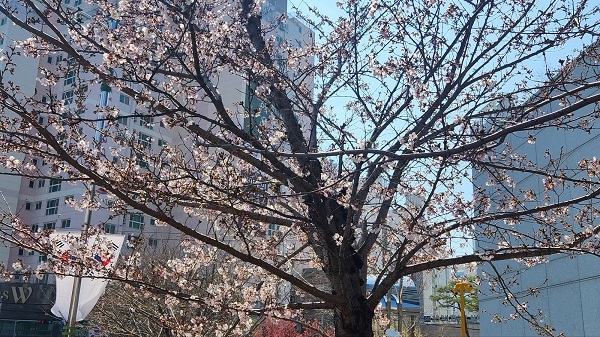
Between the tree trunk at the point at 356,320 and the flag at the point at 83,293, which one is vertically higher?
the flag at the point at 83,293

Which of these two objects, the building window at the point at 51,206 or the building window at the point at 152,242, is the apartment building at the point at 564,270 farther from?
the building window at the point at 51,206

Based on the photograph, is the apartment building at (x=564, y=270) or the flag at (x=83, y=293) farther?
the apartment building at (x=564, y=270)

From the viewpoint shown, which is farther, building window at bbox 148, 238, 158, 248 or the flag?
building window at bbox 148, 238, 158, 248

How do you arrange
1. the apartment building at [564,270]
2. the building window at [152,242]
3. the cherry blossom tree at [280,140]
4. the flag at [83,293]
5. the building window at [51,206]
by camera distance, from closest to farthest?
1. the cherry blossom tree at [280,140]
2. the flag at [83,293]
3. the apartment building at [564,270]
4. the building window at [152,242]
5. the building window at [51,206]

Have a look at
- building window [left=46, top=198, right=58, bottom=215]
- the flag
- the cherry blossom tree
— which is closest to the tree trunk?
the cherry blossom tree

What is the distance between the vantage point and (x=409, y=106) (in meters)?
5.14

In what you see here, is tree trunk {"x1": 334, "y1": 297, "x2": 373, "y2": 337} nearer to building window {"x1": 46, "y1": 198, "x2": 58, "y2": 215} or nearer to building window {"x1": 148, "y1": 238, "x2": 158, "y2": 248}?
building window {"x1": 148, "y1": 238, "x2": 158, "y2": 248}

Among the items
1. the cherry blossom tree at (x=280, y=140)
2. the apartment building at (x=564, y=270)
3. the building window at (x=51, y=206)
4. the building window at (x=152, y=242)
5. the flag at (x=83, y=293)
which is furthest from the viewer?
the building window at (x=51, y=206)

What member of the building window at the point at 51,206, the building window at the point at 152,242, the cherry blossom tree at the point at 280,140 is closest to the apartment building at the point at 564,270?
the cherry blossom tree at the point at 280,140

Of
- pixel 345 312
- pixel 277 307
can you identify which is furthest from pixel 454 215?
pixel 277 307

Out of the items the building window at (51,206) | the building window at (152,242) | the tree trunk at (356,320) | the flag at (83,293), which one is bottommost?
the tree trunk at (356,320)

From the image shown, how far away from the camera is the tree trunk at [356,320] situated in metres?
4.19

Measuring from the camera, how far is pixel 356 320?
4203 mm

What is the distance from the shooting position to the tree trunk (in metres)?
4.19
